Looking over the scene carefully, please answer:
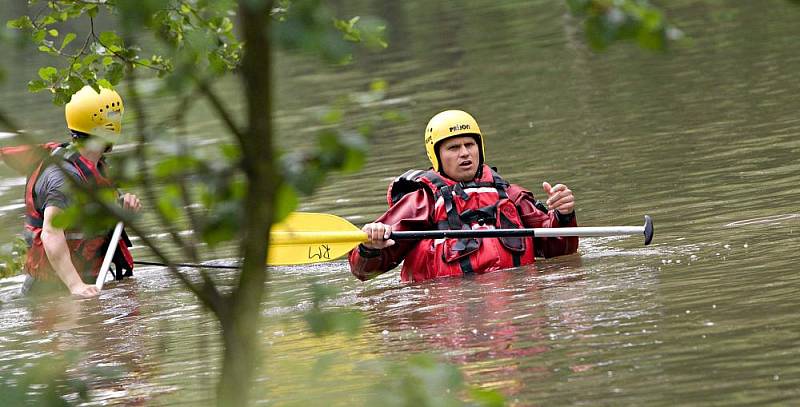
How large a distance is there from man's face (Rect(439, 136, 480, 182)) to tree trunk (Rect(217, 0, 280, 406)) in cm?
644

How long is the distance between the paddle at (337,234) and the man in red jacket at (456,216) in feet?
0.51

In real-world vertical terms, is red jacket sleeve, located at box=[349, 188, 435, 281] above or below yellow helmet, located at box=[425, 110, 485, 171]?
below

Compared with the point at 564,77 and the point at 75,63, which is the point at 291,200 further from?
Result: the point at 564,77

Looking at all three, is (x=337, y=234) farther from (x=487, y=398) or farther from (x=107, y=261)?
(x=487, y=398)

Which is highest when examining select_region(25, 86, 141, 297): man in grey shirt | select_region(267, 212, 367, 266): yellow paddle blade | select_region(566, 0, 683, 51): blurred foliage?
select_region(25, 86, 141, 297): man in grey shirt

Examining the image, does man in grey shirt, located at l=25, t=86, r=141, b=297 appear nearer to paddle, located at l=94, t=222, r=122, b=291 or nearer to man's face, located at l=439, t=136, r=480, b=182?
paddle, located at l=94, t=222, r=122, b=291

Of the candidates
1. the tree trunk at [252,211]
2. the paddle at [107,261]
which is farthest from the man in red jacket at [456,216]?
the tree trunk at [252,211]

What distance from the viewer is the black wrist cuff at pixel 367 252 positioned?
859 centimetres

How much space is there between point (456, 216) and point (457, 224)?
0.05 m

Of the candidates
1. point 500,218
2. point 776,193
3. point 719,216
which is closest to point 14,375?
point 500,218

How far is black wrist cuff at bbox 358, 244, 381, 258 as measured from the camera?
8.59 metres

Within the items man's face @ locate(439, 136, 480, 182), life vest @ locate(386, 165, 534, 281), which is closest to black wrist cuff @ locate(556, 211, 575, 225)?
life vest @ locate(386, 165, 534, 281)

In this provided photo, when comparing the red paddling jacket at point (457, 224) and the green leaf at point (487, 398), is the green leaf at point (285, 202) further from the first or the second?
the red paddling jacket at point (457, 224)

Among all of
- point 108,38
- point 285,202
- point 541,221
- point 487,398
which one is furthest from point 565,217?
point 285,202
